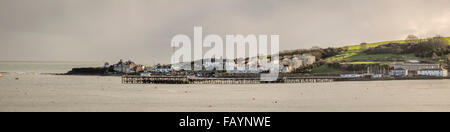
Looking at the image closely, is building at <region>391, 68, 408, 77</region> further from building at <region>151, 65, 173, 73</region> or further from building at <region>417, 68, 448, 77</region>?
building at <region>151, 65, 173, 73</region>

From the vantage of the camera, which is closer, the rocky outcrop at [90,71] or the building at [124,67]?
the rocky outcrop at [90,71]

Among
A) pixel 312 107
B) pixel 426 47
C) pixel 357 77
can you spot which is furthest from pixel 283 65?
pixel 312 107

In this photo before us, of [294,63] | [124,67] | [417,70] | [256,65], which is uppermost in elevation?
[294,63]

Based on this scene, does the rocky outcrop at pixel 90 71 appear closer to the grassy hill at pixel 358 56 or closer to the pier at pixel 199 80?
the pier at pixel 199 80

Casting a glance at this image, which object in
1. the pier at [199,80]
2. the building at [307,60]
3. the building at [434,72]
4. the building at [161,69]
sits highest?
the building at [307,60]

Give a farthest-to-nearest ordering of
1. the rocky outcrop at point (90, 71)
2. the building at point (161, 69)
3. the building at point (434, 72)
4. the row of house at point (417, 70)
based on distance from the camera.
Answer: the building at point (161, 69), the rocky outcrop at point (90, 71), the row of house at point (417, 70), the building at point (434, 72)

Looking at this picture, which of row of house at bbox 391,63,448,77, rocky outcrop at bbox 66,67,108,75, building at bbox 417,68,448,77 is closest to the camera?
building at bbox 417,68,448,77

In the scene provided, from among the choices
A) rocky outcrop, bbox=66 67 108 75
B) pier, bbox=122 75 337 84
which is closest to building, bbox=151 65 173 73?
rocky outcrop, bbox=66 67 108 75

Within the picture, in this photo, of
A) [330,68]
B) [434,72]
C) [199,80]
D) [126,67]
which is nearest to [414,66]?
[434,72]

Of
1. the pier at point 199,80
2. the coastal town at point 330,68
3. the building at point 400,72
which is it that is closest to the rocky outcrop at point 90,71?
the coastal town at point 330,68

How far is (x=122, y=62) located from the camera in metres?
126

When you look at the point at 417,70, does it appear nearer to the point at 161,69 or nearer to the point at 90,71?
the point at 161,69

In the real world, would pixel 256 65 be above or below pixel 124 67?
above

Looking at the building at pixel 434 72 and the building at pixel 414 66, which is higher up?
the building at pixel 414 66
